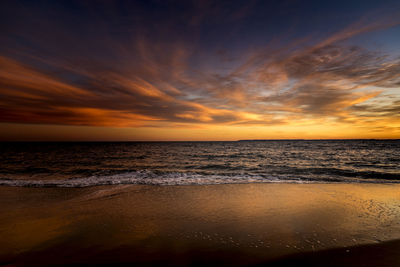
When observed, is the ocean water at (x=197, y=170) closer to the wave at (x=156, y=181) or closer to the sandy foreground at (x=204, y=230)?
the wave at (x=156, y=181)

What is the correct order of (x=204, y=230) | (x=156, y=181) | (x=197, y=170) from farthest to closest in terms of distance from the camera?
1. (x=197, y=170)
2. (x=156, y=181)
3. (x=204, y=230)

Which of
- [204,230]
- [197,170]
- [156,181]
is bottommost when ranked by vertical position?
[197,170]

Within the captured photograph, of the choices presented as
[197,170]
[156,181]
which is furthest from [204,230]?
[197,170]

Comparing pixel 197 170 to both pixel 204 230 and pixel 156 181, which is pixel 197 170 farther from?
pixel 204 230

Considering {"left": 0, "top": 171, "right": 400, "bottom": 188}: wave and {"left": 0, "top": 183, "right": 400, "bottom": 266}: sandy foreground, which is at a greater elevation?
{"left": 0, "top": 183, "right": 400, "bottom": 266}: sandy foreground

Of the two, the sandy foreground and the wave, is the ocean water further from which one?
the sandy foreground

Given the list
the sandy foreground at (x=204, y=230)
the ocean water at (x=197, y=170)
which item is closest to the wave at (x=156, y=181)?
the ocean water at (x=197, y=170)

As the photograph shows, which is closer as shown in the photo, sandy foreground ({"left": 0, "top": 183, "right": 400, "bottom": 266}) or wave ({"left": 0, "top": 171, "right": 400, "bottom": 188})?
sandy foreground ({"left": 0, "top": 183, "right": 400, "bottom": 266})

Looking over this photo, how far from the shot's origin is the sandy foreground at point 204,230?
14.5ft

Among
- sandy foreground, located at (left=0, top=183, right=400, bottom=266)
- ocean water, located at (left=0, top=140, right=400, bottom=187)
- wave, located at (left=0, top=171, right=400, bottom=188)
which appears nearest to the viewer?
sandy foreground, located at (left=0, top=183, right=400, bottom=266)

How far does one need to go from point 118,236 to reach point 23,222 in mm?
3639

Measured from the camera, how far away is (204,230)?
570 cm

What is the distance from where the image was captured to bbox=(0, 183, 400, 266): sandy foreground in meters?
4.41

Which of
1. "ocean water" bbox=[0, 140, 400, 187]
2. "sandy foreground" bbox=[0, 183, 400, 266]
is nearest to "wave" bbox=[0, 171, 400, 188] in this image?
"ocean water" bbox=[0, 140, 400, 187]
